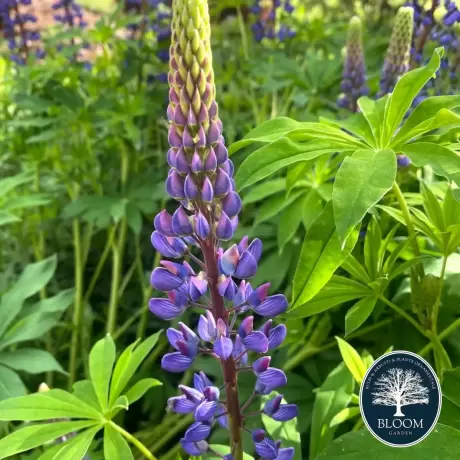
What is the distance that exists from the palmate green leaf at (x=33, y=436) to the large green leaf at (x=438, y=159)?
34.2 inches

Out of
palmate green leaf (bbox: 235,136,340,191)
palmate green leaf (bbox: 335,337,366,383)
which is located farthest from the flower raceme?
palmate green leaf (bbox: 335,337,366,383)

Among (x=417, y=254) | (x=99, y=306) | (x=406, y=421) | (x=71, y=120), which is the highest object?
(x=71, y=120)

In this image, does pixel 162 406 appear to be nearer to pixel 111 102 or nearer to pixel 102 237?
pixel 102 237

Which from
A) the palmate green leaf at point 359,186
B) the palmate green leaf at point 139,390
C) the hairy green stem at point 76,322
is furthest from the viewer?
the hairy green stem at point 76,322

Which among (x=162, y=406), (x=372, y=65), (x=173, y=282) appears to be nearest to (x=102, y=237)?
(x=162, y=406)

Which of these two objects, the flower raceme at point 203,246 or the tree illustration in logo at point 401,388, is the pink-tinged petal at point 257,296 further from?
the tree illustration in logo at point 401,388

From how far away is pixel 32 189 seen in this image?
9.67 ft

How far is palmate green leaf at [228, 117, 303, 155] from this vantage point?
1215 millimetres

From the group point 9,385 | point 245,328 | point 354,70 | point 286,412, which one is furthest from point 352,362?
point 354,70

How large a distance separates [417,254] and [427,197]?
0.47ft

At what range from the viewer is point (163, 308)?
108cm

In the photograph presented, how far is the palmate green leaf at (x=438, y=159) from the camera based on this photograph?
1048 mm

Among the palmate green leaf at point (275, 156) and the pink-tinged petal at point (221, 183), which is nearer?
the pink-tinged petal at point (221, 183)

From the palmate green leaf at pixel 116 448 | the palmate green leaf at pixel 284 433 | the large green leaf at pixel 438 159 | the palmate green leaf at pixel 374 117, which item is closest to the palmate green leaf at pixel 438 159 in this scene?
the large green leaf at pixel 438 159
